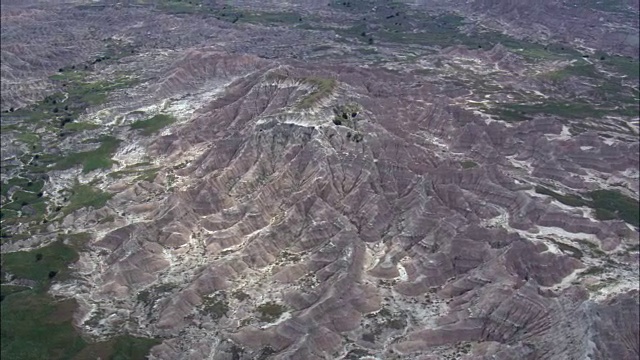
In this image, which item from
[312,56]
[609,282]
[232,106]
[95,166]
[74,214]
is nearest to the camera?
[609,282]

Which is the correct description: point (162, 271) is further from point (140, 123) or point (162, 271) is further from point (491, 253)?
point (140, 123)

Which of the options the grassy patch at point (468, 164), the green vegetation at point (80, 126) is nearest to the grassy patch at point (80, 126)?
the green vegetation at point (80, 126)

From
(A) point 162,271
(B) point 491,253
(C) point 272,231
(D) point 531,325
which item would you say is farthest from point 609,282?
(A) point 162,271

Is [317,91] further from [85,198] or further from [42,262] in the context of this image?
[42,262]

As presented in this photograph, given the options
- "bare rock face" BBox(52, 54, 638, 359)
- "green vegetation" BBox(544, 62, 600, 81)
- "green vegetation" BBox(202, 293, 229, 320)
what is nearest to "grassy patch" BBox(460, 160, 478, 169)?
"bare rock face" BBox(52, 54, 638, 359)

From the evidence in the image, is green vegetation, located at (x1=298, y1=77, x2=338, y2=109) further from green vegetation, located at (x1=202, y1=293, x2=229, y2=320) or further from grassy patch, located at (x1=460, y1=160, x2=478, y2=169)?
green vegetation, located at (x1=202, y1=293, x2=229, y2=320)

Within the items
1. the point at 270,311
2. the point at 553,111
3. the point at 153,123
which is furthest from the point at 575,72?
the point at 270,311

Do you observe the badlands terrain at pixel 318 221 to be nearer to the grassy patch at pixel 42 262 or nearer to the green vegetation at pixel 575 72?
the grassy patch at pixel 42 262
